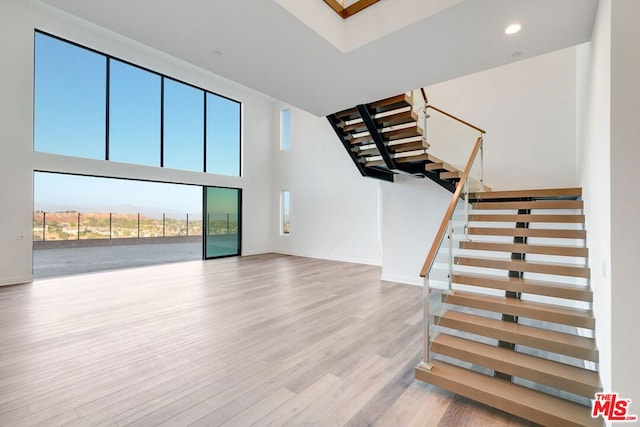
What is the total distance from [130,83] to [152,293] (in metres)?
5.78

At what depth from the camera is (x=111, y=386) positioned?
2443 millimetres

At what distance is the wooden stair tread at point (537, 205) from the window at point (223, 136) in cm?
765

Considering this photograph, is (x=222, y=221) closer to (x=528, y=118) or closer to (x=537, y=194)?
(x=537, y=194)

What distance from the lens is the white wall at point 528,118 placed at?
15.9 ft

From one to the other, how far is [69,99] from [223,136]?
3875mm

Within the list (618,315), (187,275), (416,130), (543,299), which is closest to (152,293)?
(187,275)

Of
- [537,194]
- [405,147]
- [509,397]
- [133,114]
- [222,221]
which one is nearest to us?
[509,397]

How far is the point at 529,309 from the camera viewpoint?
265cm

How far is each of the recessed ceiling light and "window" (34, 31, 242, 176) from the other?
8085 mm

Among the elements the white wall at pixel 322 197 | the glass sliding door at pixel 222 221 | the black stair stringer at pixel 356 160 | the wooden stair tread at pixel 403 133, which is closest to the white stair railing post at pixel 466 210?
the wooden stair tread at pixel 403 133

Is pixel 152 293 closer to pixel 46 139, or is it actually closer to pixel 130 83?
pixel 46 139

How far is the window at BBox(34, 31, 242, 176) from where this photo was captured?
20.9 feet

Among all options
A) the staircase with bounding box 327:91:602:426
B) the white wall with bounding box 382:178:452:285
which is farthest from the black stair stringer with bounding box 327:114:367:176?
the white wall with bounding box 382:178:452:285

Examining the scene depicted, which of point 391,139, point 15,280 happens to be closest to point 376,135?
point 391,139
